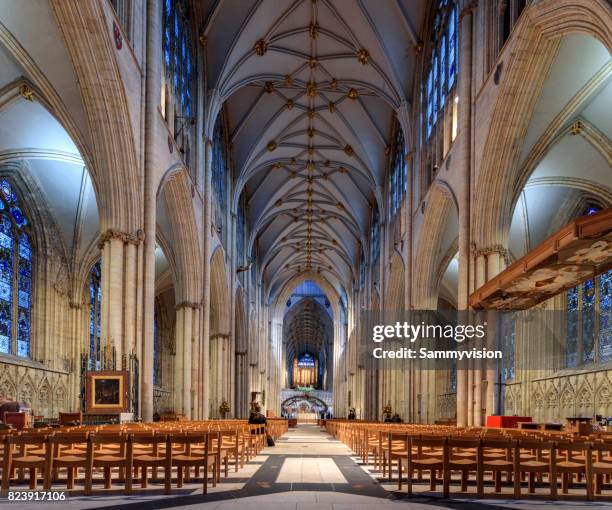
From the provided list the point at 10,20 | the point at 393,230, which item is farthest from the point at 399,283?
the point at 10,20

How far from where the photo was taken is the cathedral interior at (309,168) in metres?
8.34

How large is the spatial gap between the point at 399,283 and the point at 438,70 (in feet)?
37.8

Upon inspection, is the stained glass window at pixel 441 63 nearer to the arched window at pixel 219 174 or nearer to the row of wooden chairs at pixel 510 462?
the arched window at pixel 219 174

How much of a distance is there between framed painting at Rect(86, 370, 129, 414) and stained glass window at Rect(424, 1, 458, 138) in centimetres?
1332

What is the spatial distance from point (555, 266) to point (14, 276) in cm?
1733

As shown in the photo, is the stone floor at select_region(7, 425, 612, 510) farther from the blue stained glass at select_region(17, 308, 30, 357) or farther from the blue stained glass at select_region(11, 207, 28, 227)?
the blue stained glass at select_region(11, 207, 28, 227)

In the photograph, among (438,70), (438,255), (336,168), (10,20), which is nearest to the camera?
(10,20)

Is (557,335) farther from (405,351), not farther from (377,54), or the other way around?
(377,54)

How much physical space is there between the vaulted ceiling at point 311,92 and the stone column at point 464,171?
623 centimetres

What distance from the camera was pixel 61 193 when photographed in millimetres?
23562

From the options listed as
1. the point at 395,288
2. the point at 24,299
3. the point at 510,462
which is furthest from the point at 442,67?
the point at 510,462

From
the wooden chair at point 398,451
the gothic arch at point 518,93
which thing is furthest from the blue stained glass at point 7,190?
the wooden chair at point 398,451

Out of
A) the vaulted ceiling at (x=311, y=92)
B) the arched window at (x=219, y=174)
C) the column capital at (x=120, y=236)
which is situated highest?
the vaulted ceiling at (x=311, y=92)

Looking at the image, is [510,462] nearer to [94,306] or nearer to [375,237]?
[94,306]
